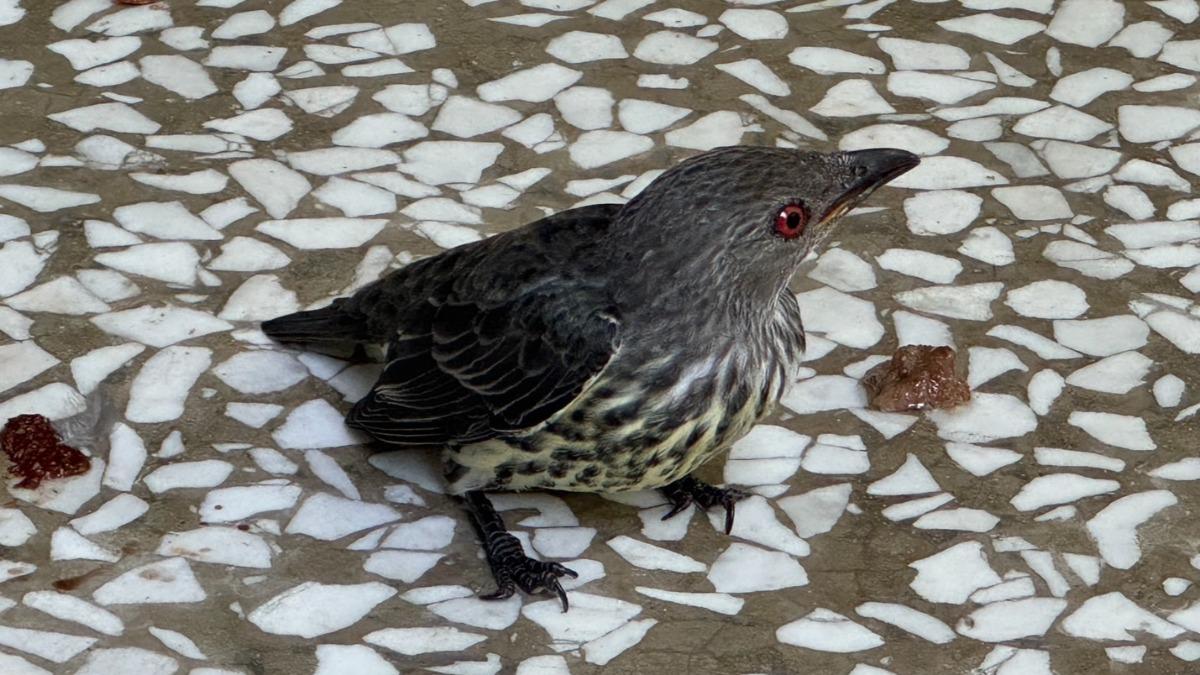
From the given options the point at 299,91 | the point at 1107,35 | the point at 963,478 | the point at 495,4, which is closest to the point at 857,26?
the point at 1107,35

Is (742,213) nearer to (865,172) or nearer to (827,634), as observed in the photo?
(865,172)

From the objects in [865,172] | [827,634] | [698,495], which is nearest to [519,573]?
[698,495]

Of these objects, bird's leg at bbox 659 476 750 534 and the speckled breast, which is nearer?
the speckled breast

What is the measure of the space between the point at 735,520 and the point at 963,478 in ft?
2.35

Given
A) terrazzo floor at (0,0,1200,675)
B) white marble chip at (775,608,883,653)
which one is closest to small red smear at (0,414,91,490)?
terrazzo floor at (0,0,1200,675)

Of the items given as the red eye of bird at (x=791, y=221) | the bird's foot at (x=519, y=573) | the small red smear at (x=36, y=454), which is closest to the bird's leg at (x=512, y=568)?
the bird's foot at (x=519, y=573)

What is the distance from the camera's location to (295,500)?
5234 millimetres

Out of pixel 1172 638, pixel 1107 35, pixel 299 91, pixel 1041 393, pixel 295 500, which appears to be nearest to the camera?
pixel 1172 638

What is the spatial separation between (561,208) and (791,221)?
1.74 metres

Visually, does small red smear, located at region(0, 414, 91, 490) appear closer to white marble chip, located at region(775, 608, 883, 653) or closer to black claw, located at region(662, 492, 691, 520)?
black claw, located at region(662, 492, 691, 520)

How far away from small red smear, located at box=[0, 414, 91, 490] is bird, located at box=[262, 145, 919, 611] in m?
0.97

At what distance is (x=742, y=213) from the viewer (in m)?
4.82

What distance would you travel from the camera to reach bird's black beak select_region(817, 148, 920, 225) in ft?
16.3

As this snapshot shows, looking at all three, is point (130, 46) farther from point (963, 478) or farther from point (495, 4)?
point (963, 478)
